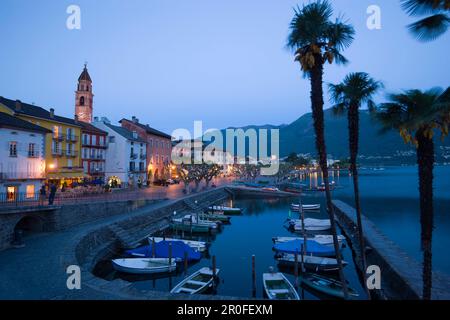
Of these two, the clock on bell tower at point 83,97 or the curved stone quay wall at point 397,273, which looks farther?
the clock on bell tower at point 83,97

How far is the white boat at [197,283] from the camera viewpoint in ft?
62.9

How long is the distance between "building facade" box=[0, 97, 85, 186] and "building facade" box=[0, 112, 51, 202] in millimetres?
7247

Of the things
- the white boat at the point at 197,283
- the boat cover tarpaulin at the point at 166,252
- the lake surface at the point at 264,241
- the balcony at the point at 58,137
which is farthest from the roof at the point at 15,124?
the white boat at the point at 197,283

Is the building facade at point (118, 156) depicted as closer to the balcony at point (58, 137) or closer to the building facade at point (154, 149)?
the building facade at point (154, 149)

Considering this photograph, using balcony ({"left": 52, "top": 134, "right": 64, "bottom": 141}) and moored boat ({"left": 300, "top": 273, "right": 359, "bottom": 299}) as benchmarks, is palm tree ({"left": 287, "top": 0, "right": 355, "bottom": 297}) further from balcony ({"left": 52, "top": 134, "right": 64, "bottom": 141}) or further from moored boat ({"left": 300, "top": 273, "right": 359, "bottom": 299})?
balcony ({"left": 52, "top": 134, "right": 64, "bottom": 141})

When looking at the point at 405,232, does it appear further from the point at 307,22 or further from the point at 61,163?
the point at 61,163

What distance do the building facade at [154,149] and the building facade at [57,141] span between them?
65.7 ft

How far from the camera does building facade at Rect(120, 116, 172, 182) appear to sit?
2773 inches

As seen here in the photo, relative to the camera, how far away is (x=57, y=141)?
45750 millimetres

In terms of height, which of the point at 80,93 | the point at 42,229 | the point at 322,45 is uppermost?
the point at 80,93

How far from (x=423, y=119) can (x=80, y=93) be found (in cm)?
7664

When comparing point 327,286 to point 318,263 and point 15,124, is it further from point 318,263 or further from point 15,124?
point 15,124

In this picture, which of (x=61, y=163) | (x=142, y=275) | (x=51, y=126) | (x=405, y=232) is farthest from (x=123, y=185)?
(x=405, y=232)
